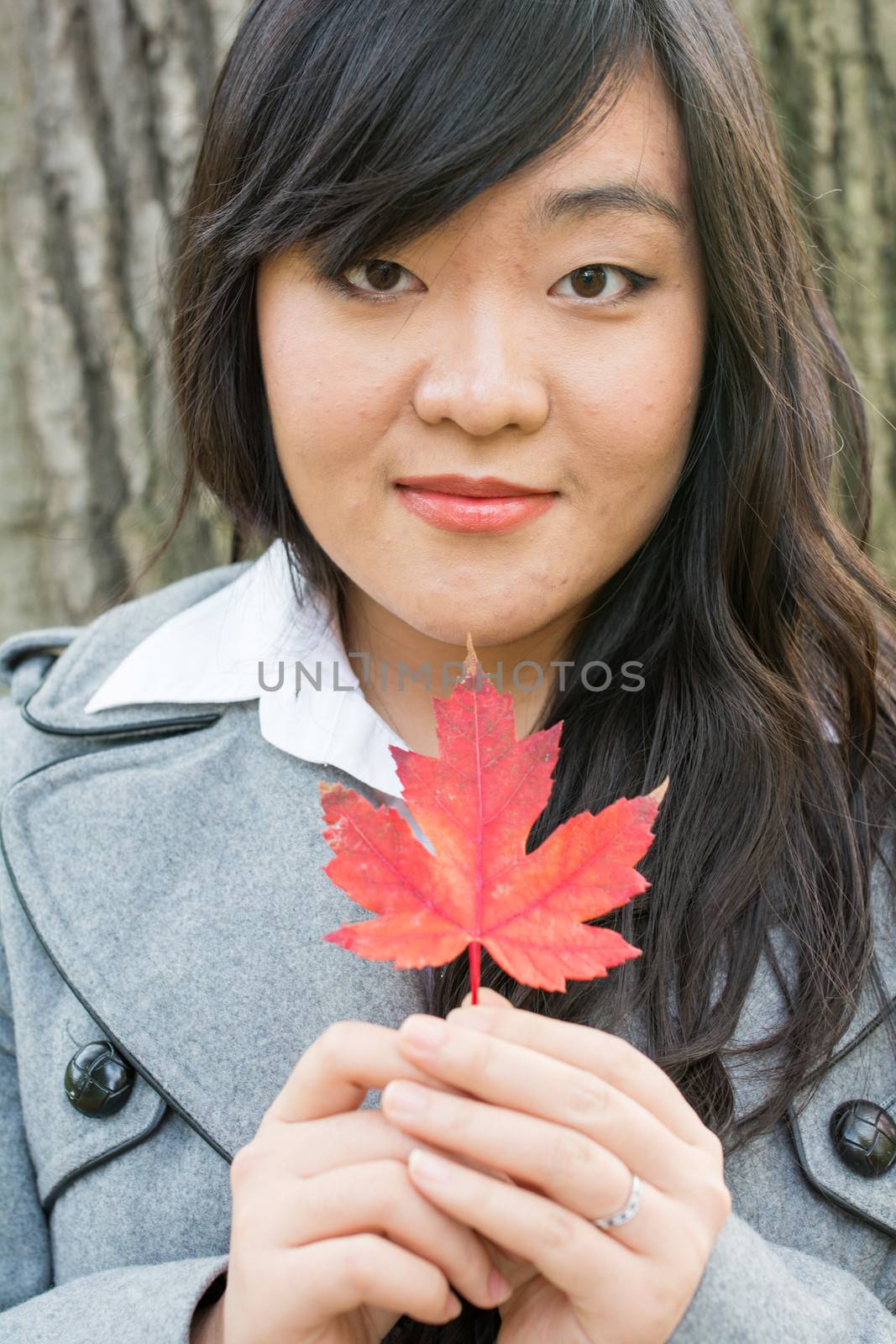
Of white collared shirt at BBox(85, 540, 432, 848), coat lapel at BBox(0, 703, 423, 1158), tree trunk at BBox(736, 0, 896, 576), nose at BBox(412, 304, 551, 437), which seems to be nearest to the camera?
nose at BBox(412, 304, 551, 437)

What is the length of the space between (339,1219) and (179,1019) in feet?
1.79

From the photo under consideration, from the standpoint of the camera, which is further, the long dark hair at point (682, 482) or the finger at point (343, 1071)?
the long dark hair at point (682, 482)

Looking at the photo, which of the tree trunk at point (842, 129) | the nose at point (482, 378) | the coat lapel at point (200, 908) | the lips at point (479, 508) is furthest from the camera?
the tree trunk at point (842, 129)

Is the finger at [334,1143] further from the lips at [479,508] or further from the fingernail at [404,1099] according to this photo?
the lips at [479,508]

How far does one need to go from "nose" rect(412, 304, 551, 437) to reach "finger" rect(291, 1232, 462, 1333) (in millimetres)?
754

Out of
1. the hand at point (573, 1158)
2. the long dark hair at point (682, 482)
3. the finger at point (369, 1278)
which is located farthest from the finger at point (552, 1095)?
the long dark hair at point (682, 482)

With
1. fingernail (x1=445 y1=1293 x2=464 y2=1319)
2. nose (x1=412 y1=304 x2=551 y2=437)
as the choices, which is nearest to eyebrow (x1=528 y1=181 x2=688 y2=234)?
nose (x1=412 y1=304 x2=551 y2=437)

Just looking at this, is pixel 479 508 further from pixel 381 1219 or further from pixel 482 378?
pixel 381 1219

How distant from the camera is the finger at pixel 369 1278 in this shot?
0.90 meters

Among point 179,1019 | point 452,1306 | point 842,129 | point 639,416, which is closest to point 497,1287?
point 452,1306

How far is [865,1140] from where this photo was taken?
4.47ft

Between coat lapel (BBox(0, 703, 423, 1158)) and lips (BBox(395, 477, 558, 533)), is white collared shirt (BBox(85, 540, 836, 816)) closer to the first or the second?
coat lapel (BBox(0, 703, 423, 1158))

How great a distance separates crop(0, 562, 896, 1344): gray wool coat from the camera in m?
1.37

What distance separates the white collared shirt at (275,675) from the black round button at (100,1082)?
0.43 meters
